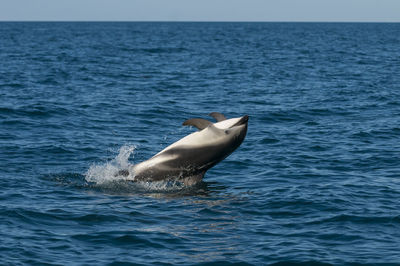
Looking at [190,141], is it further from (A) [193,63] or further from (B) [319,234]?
(A) [193,63]

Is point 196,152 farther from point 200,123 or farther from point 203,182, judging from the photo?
point 203,182

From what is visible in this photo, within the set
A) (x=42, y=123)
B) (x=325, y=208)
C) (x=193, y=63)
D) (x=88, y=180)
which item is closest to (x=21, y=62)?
(x=193, y=63)

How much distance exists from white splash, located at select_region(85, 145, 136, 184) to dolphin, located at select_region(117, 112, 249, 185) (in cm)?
49

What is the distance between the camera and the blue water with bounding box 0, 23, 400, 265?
12.6 metres

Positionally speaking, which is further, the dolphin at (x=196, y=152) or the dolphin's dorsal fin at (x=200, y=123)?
the dolphin at (x=196, y=152)

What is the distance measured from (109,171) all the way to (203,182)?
9.21 feet

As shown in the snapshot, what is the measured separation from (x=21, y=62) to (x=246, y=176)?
40681mm

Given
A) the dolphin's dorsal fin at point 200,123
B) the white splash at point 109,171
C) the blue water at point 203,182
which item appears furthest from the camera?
the white splash at point 109,171

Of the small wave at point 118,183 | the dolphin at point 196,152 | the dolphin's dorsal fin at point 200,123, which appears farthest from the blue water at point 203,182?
the dolphin's dorsal fin at point 200,123

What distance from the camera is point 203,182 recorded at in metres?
18.1

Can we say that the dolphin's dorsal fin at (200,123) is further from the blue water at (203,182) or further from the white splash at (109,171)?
the white splash at (109,171)

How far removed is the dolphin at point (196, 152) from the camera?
16.0 m

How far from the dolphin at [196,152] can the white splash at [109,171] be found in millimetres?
495

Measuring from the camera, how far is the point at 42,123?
26.3 metres
